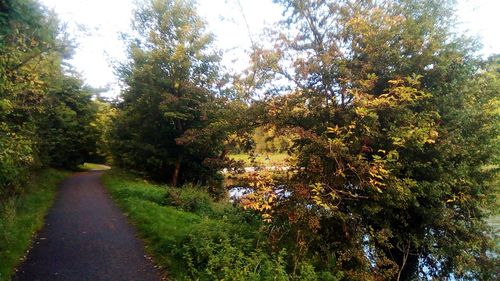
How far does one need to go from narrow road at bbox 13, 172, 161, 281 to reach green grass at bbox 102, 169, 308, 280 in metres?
0.39

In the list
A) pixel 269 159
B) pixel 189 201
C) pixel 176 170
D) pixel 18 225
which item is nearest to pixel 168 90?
pixel 176 170

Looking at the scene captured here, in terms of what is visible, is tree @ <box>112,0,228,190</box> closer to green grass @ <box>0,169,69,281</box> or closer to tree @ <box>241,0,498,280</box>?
green grass @ <box>0,169,69,281</box>

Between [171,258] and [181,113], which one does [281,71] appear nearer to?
[171,258]

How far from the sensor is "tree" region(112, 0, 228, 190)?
703 inches

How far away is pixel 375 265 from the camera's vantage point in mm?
7500

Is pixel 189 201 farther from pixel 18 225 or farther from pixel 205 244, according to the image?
pixel 205 244

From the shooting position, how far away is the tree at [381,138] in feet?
22.8

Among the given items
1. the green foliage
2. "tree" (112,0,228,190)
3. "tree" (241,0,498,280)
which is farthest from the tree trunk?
"tree" (241,0,498,280)

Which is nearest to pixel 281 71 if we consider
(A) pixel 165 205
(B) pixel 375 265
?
(B) pixel 375 265

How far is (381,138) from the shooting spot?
23.7ft

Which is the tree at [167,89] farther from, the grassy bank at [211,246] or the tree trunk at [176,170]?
the grassy bank at [211,246]

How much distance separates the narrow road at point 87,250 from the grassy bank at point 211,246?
1.36ft

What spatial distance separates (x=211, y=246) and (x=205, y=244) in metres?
0.13

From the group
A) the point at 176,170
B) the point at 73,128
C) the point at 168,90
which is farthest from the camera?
the point at 73,128
